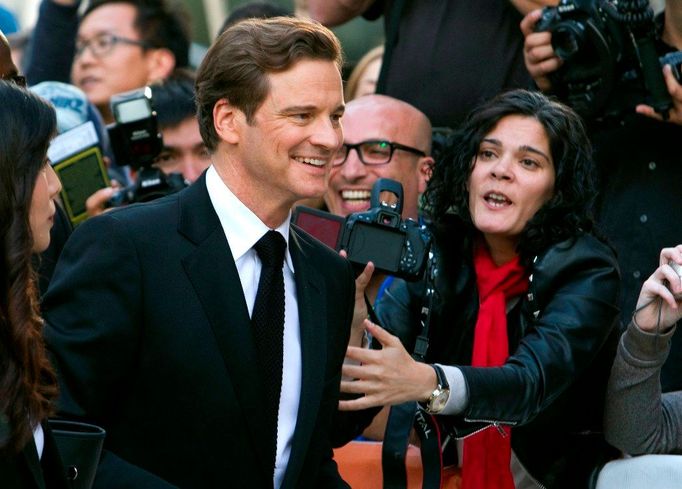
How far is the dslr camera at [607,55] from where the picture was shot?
441cm

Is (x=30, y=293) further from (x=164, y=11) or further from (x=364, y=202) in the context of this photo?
(x=164, y=11)

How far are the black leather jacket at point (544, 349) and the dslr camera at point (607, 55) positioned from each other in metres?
0.70

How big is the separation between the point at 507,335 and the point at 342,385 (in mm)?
679

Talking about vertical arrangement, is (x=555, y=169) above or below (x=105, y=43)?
above

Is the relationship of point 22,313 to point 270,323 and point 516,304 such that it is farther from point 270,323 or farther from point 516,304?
point 516,304

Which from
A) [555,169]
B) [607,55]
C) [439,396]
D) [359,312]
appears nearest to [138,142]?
[359,312]

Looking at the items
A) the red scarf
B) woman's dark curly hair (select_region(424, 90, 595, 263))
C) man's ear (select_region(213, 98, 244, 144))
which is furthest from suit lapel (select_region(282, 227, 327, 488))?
woman's dark curly hair (select_region(424, 90, 595, 263))

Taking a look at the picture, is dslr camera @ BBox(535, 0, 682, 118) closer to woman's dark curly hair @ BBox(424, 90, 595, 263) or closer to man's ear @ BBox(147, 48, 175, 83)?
woman's dark curly hair @ BBox(424, 90, 595, 263)

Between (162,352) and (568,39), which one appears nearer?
(162,352)

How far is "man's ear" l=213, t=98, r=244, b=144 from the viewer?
11.0ft

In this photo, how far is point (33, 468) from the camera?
2586mm

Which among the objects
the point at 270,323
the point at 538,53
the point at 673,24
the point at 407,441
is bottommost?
the point at 407,441

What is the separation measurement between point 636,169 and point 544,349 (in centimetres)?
109

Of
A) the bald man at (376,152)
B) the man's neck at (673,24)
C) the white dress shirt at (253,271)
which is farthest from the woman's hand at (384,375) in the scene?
the man's neck at (673,24)
